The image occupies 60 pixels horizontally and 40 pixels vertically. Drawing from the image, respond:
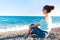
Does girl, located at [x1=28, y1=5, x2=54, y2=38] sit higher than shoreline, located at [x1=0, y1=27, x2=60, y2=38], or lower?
higher

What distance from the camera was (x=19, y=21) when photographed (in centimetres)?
162

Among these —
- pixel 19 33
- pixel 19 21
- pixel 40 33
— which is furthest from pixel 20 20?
pixel 40 33

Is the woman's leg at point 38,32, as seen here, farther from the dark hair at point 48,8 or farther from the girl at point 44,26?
the dark hair at point 48,8

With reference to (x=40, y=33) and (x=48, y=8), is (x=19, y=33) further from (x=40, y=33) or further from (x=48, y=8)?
(x=48, y=8)

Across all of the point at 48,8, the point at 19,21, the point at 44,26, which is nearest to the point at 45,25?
the point at 44,26

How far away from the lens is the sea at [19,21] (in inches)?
63.1

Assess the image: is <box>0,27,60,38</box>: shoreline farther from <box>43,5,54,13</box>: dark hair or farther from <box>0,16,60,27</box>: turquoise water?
<box>43,5,54,13</box>: dark hair

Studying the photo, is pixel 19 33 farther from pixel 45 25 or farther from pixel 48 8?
pixel 48 8

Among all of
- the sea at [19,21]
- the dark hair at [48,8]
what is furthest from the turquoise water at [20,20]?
the dark hair at [48,8]

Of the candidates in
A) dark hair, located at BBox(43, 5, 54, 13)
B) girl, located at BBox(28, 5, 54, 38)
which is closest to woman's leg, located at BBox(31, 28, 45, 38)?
girl, located at BBox(28, 5, 54, 38)

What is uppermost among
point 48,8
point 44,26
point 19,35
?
point 48,8

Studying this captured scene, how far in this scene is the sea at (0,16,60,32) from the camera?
5.26 ft

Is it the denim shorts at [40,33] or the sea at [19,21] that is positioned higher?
the sea at [19,21]

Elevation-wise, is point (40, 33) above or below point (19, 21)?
below
